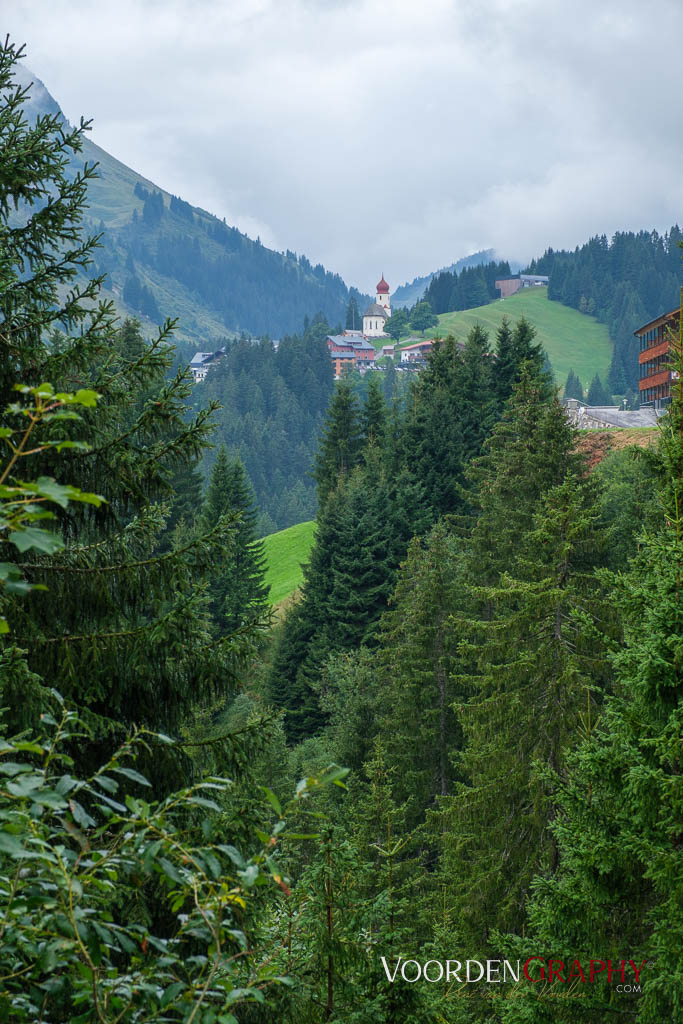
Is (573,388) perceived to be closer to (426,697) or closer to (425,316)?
(425,316)

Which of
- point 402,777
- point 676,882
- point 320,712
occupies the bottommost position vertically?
point 320,712

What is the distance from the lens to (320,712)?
121ft

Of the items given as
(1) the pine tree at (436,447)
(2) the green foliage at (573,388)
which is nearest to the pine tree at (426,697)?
(1) the pine tree at (436,447)

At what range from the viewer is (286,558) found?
218 feet

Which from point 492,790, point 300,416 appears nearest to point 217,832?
point 492,790

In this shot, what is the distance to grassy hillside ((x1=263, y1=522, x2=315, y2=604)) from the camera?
59906 mm

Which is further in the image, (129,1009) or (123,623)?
(123,623)

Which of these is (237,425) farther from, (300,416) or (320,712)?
(320,712)

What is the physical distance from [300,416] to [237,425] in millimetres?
14417

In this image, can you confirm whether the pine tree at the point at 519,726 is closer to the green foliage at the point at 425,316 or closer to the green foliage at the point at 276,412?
the green foliage at the point at 276,412

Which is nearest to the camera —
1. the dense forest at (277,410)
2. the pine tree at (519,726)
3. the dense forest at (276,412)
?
the pine tree at (519,726)

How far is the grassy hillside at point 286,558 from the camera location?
2359 inches

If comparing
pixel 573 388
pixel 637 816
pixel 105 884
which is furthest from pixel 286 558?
pixel 573 388

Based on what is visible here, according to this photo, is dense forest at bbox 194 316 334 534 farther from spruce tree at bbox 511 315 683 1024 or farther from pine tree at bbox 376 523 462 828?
spruce tree at bbox 511 315 683 1024
